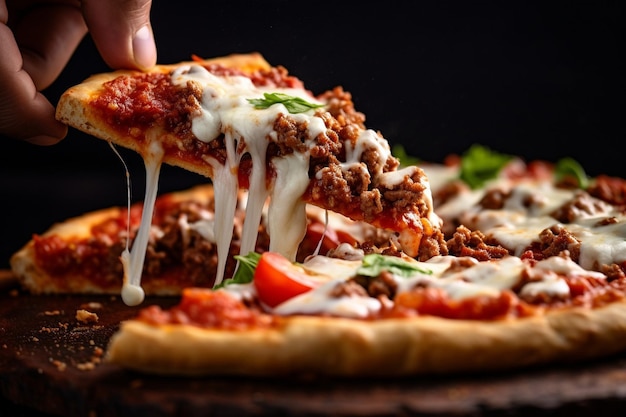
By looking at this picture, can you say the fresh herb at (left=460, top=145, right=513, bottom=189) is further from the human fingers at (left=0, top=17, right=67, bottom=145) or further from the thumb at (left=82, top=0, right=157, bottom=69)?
the human fingers at (left=0, top=17, right=67, bottom=145)

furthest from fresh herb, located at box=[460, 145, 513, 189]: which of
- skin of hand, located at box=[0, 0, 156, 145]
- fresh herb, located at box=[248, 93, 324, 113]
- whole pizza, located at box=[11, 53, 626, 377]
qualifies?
skin of hand, located at box=[0, 0, 156, 145]

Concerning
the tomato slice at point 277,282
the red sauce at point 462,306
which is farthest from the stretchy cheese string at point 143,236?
the red sauce at point 462,306

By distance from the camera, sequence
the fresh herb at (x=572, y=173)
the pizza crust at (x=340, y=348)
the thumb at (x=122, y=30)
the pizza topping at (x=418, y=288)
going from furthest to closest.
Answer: the fresh herb at (x=572, y=173) → the thumb at (x=122, y=30) → the pizza topping at (x=418, y=288) → the pizza crust at (x=340, y=348)

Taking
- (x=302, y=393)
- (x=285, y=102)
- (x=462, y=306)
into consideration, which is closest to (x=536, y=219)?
(x=285, y=102)

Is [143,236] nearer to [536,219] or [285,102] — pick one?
[285,102]

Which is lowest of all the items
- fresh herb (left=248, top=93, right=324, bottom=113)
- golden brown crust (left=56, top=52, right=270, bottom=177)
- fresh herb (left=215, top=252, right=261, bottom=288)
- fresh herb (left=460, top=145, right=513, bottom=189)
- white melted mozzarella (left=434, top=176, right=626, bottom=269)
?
fresh herb (left=215, top=252, right=261, bottom=288)

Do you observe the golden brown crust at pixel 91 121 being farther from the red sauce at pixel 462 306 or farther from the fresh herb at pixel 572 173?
the fresh herb at pixel 572 173
